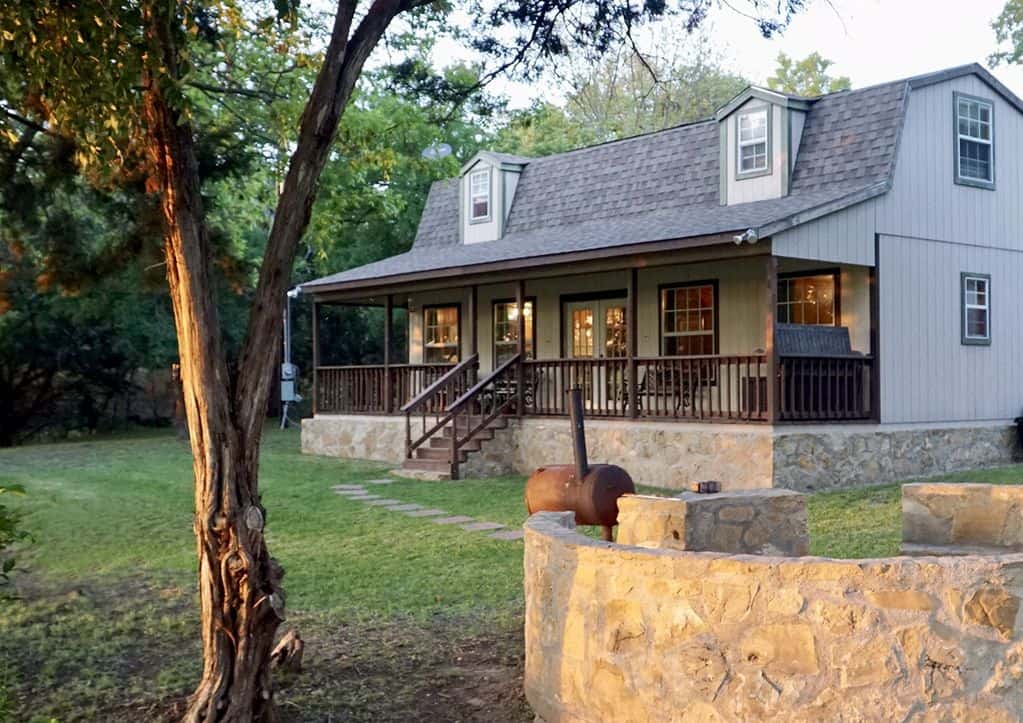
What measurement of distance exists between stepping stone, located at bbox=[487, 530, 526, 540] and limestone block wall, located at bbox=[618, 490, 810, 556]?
3350 millimetres

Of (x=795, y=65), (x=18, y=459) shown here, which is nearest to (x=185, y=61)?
(x=18, y=459)

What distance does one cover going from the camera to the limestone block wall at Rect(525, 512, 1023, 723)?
3.83 meters

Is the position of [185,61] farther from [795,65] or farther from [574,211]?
[795,65]

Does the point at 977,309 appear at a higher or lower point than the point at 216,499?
higher

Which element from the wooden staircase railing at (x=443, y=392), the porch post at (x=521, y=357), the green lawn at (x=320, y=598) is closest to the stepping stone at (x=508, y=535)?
the green lawn at (x=320, y=598)

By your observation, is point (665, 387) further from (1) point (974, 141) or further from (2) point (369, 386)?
(2) point (369, 386)

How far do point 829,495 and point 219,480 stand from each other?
30.8 ft

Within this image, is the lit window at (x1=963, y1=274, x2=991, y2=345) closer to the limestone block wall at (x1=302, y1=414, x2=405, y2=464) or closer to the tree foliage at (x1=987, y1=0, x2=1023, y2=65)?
the limestone block wall at (x1=302, y1=414, x2=405, y2=464)

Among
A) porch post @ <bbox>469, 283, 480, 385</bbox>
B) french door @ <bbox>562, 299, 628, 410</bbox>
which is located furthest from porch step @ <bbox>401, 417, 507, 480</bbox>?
porch post @ <bbox>469, 283, 480, 385</bbox>

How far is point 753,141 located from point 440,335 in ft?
24.2

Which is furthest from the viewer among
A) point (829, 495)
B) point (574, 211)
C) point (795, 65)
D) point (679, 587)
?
point (795, 65)

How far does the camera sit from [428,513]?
1234cm

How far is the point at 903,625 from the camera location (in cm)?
389

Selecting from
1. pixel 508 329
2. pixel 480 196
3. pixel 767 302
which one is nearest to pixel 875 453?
pixel 767 302
